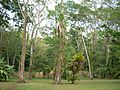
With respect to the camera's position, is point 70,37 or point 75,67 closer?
point 75,67

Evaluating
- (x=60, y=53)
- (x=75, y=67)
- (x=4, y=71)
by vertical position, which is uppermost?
(x=60, y=53)

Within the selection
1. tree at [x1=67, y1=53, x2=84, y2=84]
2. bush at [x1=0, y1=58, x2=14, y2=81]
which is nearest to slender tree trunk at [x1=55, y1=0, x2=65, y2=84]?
tree at [x1=67, y1=53, x2=84, y2=84]

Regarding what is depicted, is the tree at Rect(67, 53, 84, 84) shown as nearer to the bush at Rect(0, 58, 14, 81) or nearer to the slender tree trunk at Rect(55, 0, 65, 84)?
the slender tree trunk at Rect(55, 0, 65, 84)

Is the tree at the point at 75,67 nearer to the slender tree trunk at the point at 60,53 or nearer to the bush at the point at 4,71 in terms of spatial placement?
the slender tree trunk at the point at 60,53

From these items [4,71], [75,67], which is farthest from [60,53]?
[4,71]

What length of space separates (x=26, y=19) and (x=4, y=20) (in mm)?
9893

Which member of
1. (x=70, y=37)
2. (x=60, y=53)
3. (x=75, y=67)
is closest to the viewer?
(x=60, y=53)

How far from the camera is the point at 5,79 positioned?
91.2 feet

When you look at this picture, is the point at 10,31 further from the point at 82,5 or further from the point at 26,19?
the point at 26,19

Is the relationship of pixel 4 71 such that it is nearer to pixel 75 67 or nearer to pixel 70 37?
pixel 75 67

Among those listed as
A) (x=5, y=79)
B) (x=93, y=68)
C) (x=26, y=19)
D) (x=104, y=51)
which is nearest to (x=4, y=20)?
(x=26, y=19)

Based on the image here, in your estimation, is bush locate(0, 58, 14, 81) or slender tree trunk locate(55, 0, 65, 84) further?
bush locate(0, 58, 14, 81)

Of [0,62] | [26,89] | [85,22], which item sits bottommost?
[26,89]

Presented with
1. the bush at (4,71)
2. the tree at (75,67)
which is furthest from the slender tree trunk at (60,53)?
the bush at (4,71)
